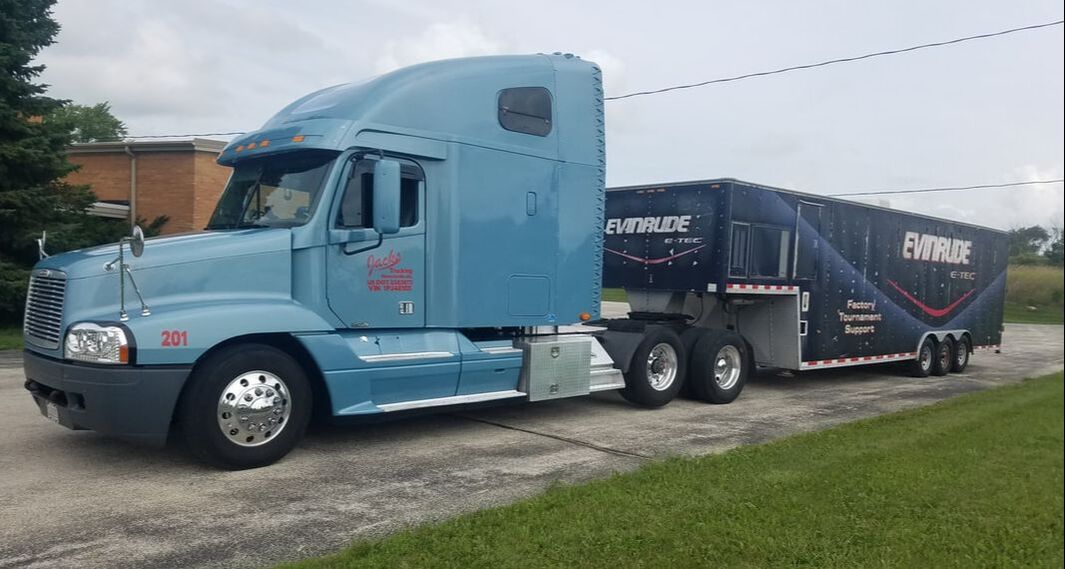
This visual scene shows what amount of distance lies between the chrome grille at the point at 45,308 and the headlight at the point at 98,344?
0.24 m

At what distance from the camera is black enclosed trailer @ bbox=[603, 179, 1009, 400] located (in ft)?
35.9

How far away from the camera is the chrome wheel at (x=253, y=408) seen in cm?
620

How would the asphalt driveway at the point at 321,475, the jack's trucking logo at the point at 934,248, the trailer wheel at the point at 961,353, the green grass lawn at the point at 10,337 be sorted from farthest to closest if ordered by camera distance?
the trailer wheel at the point at 961,353 → the green grass lawn at the point at 10,337 → the jack's trucking logo at the point at 934,248 → the asphalt driveway at the point at 321,475

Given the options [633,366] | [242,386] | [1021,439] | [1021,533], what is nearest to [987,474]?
[1021,533]

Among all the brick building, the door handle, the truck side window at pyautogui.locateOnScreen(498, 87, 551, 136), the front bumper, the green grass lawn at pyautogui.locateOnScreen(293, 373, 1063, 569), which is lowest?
the green grass lawn at pyautogui.locateOnScreen(293, 373, 1063, 569)

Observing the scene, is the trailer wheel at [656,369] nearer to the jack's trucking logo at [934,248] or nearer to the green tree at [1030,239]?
the jack's trucking logo at [934,248]

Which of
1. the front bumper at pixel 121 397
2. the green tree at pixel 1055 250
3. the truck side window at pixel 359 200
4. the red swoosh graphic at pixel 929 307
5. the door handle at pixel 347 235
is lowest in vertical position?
the front bumper at pixel 121 397

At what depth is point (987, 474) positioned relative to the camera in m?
3.50

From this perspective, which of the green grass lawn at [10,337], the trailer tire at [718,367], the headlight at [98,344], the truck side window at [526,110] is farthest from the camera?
the green grass lawn at [10,337]

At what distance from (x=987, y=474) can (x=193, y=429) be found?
5196 millimetres

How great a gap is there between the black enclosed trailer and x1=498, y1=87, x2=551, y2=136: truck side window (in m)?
2.90

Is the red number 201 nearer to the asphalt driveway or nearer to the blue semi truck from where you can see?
the blue semi truck

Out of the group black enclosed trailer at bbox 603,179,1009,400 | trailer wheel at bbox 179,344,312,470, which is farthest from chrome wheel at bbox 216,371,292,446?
black enclosed trailer at bbox 603,179,1009,400

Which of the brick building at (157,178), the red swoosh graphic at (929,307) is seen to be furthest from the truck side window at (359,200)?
the brick building at (157,178)
